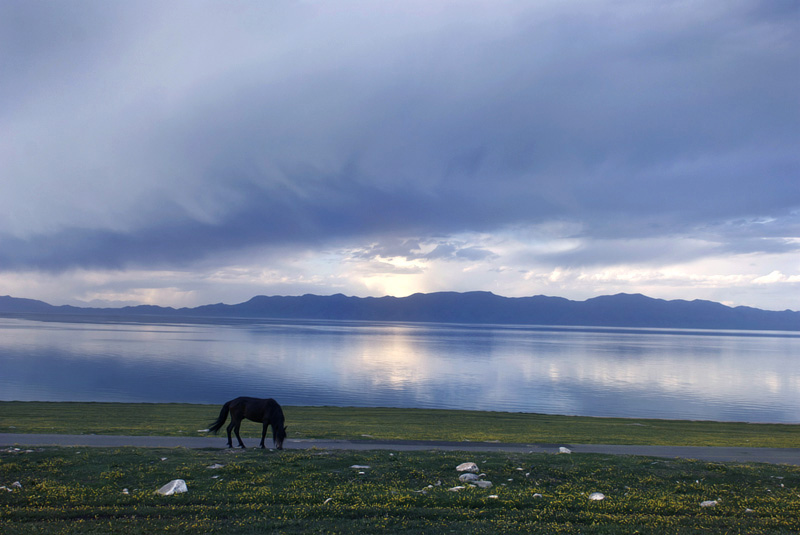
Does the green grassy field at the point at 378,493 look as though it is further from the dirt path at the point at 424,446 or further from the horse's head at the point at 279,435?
the dirt path at the point at 424,446

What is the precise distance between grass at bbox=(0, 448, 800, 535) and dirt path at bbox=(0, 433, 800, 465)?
3.57 m

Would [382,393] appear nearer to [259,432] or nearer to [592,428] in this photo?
[592,428]

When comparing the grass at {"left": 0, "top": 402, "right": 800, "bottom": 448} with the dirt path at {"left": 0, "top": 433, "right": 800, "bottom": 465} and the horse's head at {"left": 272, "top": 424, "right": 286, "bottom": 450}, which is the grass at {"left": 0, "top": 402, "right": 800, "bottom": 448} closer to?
the dirt path at {"left": 0, "top": 433, "right": 800, "bottom": 465}

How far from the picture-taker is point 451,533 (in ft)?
27.1

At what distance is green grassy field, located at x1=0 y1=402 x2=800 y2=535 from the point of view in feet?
28.2

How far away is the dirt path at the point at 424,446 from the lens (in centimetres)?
1814

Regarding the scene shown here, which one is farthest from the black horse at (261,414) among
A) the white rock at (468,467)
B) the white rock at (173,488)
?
the white rock at (468,467)

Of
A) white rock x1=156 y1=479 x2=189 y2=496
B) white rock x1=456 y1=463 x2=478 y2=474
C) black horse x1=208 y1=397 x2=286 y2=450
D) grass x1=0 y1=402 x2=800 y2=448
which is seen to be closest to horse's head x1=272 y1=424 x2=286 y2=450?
black horse x1=208 y1=397 x2=286 y2=450

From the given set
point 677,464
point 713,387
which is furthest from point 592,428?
point 713,387

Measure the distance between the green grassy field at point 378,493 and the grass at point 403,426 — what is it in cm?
836

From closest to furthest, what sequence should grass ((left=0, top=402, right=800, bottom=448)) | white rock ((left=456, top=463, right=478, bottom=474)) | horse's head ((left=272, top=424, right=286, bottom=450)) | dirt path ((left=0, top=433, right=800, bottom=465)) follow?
white rock ((left=456, top=463, right=478, bottom=474)) → horse's head ((left=272, top=424, right=286, bottom=450)) → dirt path ((left=0, top=433, right=800, bottom=465)) → grass ((left=0, top=402, right=800, bottom=448))

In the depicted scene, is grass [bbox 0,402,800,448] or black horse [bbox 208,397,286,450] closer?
black horse [bbox 208,397,286,450]

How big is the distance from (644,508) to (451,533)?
15.0 ft

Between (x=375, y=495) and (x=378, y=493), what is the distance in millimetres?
225
